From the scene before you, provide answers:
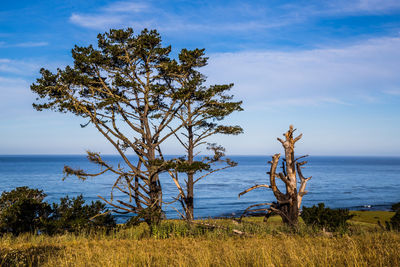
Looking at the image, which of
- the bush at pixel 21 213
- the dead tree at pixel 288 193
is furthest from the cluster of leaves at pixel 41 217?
the dead tree at pixel 288 193

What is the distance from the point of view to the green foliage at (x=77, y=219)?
13820mm

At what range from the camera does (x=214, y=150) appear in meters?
22.0

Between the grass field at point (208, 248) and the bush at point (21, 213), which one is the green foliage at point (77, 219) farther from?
the grass field at point (208, 248)

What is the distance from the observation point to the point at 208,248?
28.9ft

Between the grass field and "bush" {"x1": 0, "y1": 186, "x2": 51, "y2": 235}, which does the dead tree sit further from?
"bush" {"x1": 0, "y1": 186, "x2": 51, "y2": 235}

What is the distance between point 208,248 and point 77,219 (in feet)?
25.1

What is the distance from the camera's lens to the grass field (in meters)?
6.32

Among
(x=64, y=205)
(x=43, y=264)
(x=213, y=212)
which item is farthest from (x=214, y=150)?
(x=213, y=212)

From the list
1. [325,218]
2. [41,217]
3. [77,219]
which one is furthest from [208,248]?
[41,217]

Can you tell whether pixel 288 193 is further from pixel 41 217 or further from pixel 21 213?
pixel 21 213

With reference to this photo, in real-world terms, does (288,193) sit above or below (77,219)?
above

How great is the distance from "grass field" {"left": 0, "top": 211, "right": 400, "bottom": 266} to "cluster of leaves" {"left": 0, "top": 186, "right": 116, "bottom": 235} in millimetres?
1378

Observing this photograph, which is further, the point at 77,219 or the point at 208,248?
the point at 77,219

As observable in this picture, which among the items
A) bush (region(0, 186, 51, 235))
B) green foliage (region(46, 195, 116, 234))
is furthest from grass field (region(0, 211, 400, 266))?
bush (region(0, 186, 51, 235))
